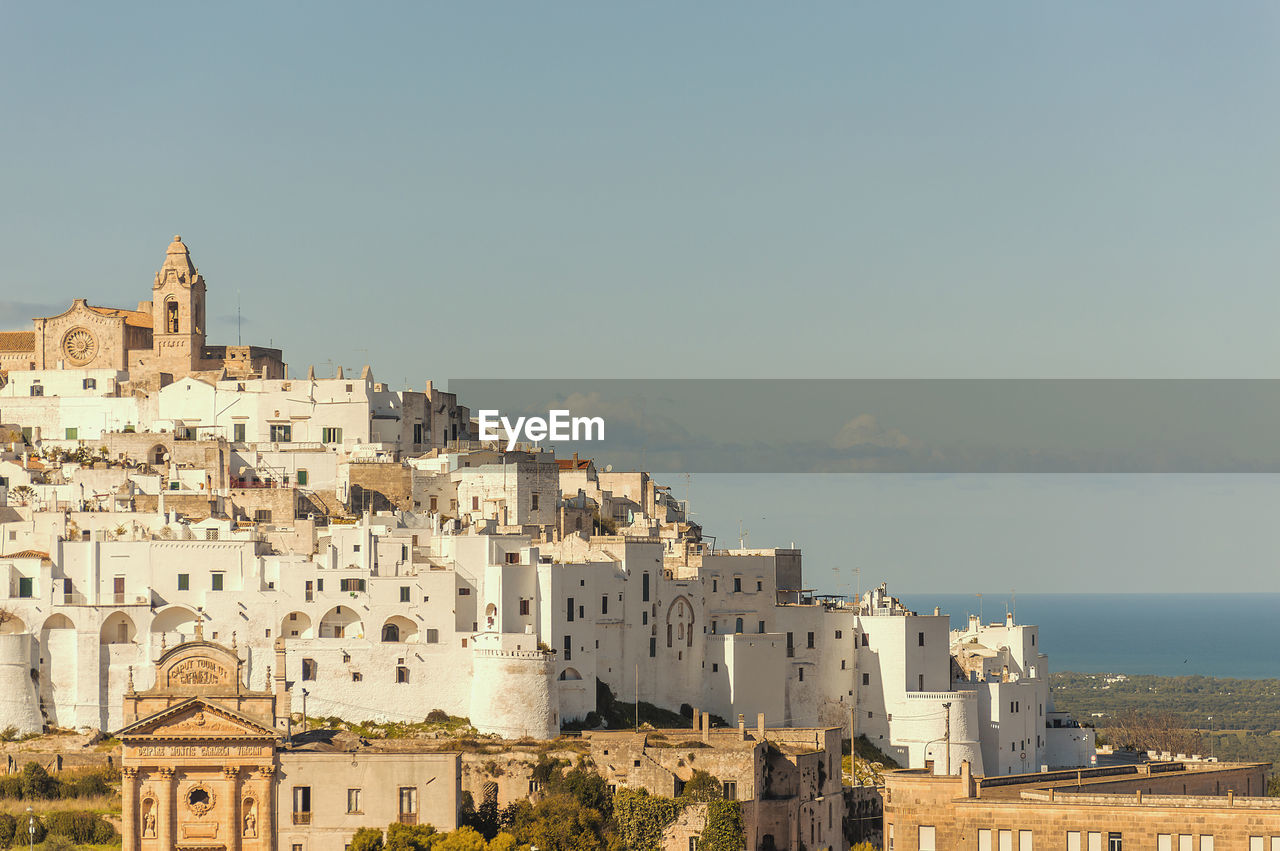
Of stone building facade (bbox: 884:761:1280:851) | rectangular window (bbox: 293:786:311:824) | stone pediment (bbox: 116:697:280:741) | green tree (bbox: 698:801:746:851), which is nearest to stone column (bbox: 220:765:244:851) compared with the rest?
stone pediment (bbox: 116:697:280:741)

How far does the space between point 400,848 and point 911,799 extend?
16.4 m

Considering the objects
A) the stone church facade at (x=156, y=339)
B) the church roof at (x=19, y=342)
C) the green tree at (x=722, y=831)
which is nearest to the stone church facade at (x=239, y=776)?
the green tree at (x=722, y=831)

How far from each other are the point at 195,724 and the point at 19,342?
3961cm

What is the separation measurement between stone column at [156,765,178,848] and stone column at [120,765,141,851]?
0.68 meters

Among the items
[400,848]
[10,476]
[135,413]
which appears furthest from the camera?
[135,413]

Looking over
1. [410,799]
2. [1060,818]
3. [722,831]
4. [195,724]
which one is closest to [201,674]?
[195,724]

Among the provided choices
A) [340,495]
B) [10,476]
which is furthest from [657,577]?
[10,476]

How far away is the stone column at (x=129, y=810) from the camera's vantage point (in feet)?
222

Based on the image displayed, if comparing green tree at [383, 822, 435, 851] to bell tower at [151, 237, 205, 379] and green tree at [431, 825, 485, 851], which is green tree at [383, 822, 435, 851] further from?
bell tower at [151, 237, 205, 379]

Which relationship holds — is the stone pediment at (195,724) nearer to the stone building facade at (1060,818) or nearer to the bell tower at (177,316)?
the stone building facade at (1060,818)

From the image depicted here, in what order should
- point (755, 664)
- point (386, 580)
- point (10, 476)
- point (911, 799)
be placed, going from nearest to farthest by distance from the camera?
point (911, 799) → point (386, 580) → point (755, 664) → point (10, 476)

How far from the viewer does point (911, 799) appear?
6919 cm

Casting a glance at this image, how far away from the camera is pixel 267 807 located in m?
67.5

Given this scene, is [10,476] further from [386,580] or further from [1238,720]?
[1238,720]
